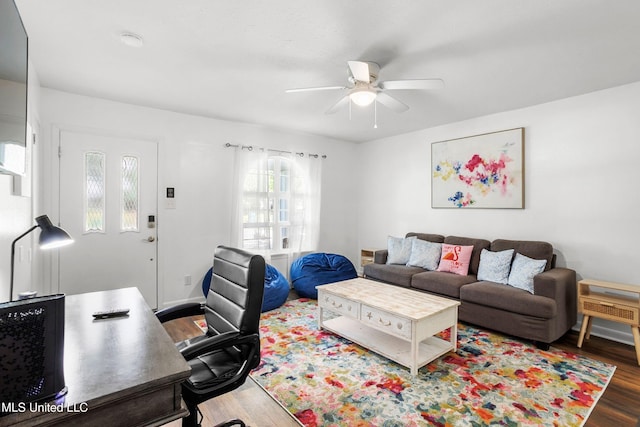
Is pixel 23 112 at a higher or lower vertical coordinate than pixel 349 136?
lower

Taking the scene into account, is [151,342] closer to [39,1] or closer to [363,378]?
[363,378]

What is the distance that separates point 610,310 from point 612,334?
1.88ft

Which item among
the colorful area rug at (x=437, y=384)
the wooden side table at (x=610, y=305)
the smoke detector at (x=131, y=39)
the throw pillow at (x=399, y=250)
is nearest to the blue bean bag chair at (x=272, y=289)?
the colorful area rug at (x=437, y=384)

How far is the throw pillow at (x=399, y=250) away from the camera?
448 cm

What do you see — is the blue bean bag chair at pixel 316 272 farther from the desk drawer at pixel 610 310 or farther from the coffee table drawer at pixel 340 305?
the desk drawer at pixel 610 310

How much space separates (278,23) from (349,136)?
335 centimetres

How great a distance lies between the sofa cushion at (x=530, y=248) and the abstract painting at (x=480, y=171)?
0.47 m

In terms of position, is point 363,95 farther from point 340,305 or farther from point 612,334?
point 612,334

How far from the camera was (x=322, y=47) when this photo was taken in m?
2.36

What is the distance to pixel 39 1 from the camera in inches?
73.3

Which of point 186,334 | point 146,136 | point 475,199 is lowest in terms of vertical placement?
point 186,334

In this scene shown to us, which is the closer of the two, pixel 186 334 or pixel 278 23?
pixel 278 23

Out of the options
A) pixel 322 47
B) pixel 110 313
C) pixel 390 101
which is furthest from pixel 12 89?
pixel 390 101

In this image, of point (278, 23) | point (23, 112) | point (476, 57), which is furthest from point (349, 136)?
point (23, 112)
